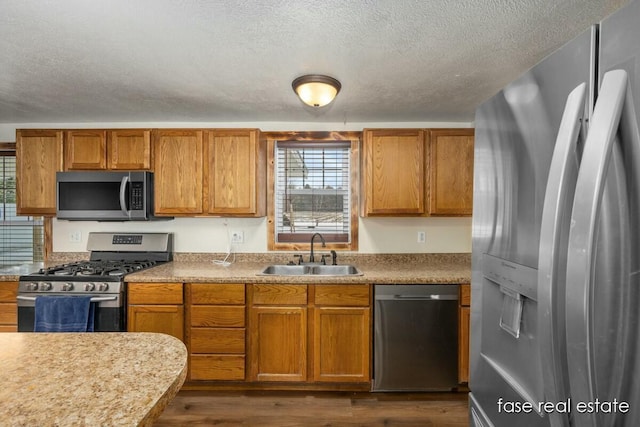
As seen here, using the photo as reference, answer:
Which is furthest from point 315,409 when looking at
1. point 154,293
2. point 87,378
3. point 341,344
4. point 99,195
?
point 99,195

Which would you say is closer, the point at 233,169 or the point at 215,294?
the point at 215,294

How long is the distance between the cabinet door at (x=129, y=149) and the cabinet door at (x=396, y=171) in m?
1.92

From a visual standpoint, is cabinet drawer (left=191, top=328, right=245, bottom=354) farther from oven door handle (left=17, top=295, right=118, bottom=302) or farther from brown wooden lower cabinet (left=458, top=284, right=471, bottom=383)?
brown wooden lower cabinet (left=458, top=284, right=471, bottom=383)

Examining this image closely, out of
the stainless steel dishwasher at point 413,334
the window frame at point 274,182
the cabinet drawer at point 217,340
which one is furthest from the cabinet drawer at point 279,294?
the window frame at point 274,182

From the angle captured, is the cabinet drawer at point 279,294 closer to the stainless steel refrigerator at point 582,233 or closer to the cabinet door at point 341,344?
the cabinet door at point 341,344

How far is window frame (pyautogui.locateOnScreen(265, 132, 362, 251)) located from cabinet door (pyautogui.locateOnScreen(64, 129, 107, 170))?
144 centimetres

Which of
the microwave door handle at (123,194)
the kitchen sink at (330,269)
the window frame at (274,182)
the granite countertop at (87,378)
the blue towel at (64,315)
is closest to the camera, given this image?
the granite countertop at (87,378)

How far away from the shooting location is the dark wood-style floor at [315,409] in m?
2.23

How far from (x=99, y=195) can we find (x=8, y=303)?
1.04m

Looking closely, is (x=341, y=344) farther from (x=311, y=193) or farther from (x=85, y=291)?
(x=85, y=291)

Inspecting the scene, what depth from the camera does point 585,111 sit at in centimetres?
62

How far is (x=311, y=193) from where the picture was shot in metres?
3.24

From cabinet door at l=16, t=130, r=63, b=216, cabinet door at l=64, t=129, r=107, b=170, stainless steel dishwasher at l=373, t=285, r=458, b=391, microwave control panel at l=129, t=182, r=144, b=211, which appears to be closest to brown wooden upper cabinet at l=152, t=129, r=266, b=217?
microwave control panel at l=129, t=182, r=144, b=211

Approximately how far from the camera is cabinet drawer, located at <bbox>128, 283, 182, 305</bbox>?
2.51 metres
